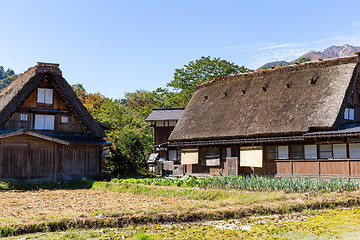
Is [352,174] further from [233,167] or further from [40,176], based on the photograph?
[40,176]

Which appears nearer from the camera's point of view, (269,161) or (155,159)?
(269,161)

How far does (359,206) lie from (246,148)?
11455 millimetres

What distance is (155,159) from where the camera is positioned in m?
35.2

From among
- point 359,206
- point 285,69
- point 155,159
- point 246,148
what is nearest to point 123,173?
point 155,159

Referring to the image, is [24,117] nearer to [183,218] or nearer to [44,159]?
[44,159]

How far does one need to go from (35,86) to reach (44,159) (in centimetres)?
539

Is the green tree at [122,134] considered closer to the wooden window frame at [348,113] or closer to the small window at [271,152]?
the small window at [271,152]

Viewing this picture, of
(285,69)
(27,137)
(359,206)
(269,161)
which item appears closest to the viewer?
(359,206)

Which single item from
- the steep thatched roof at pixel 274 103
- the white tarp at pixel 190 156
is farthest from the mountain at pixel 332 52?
the white tarp at pixel 190 156

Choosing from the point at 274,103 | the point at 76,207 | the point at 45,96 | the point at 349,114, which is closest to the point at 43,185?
the point at 45,96

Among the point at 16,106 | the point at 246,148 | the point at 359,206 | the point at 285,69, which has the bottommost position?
the point at 359,206

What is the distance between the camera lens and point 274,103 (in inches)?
964

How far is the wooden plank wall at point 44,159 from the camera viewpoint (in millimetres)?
24562

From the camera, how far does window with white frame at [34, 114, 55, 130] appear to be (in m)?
28.0
